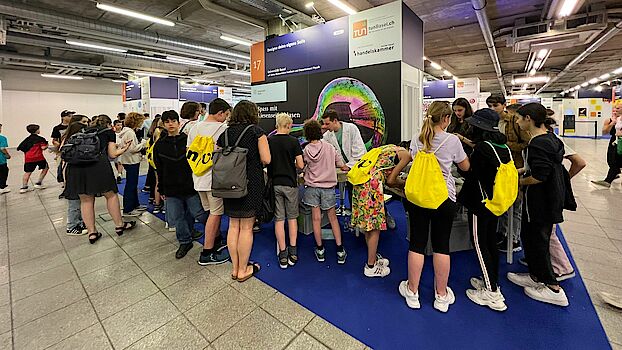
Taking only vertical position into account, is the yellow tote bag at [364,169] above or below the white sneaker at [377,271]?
above

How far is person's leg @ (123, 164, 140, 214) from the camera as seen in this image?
4281 mm

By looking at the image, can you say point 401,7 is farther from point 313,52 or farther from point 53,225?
point 53,225

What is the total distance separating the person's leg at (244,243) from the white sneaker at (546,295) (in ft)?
6.96

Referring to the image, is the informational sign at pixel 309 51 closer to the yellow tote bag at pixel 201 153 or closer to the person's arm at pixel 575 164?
the yellow tote bag at pixel 201 153

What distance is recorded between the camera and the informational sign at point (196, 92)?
12.2 metres

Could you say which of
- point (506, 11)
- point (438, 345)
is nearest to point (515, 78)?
point (506, 11)

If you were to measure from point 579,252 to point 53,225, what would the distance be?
6132 mm

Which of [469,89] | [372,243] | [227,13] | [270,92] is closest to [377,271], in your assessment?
[372,243]

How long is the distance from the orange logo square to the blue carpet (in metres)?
3.23

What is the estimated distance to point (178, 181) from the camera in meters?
2.85

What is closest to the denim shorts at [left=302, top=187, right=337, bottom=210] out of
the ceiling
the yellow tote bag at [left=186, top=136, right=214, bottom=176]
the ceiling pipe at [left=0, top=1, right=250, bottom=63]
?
the yellow tote bag at [left=186, top=136, right=214, bottom=176]

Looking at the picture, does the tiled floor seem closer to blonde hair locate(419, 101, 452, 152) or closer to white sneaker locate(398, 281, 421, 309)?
white sneaker locate(398, 281, 421, 309)

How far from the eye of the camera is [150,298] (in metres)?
2.30

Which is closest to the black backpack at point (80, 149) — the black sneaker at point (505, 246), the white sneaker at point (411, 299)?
the white sneaker at point (411, 299)
